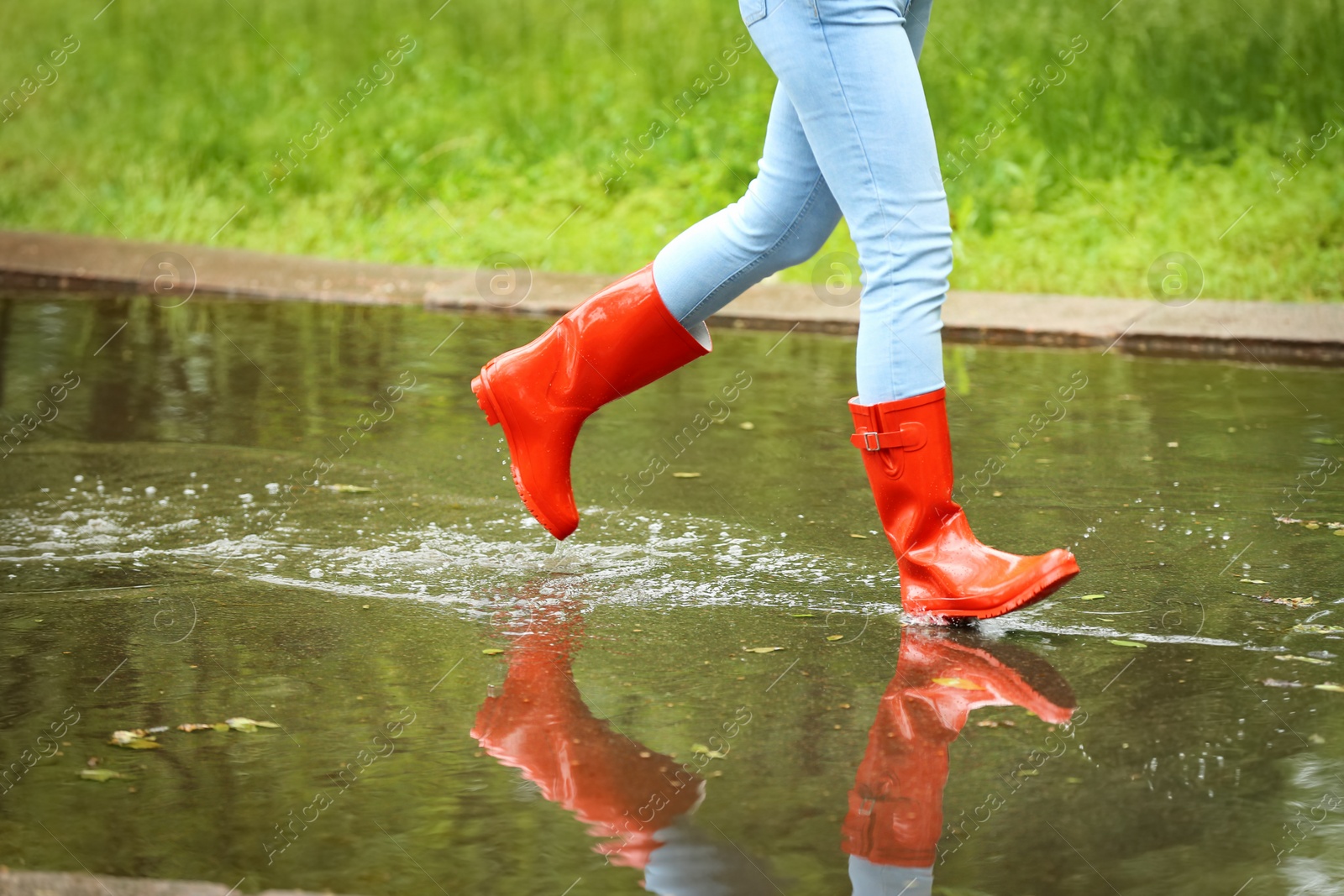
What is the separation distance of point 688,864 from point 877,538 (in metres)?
1.66

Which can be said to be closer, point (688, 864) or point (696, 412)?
point (688, 864)

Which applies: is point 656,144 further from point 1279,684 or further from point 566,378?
point 1279,684

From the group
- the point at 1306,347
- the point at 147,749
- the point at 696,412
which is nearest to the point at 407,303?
the point at 696,412

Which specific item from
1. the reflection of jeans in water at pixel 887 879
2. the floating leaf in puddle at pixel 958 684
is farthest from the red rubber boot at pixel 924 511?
the reflection of jeans in water at pixel 887 879

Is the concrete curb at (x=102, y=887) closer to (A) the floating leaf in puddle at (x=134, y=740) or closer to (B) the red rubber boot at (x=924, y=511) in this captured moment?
(A) the floating leaf in puddle at (x=134, y=740)

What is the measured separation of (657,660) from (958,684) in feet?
1.59

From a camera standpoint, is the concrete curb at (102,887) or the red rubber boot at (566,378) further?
the red rubber boot at (566,378)

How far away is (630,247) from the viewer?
8.28 m

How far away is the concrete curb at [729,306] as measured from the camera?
20.9 feet

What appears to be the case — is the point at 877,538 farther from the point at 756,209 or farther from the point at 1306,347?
the point at 1306,347

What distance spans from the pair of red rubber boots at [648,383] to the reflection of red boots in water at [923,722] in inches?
4.1

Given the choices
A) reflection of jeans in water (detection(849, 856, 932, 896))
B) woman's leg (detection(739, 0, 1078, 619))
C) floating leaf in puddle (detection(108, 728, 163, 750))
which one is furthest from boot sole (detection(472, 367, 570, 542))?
reflection of jeans in water (detection(849, 856, 932, 896))

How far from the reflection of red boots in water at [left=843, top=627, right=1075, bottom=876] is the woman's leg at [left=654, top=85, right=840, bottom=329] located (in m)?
0.72

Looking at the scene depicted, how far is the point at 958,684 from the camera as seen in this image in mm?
2764
